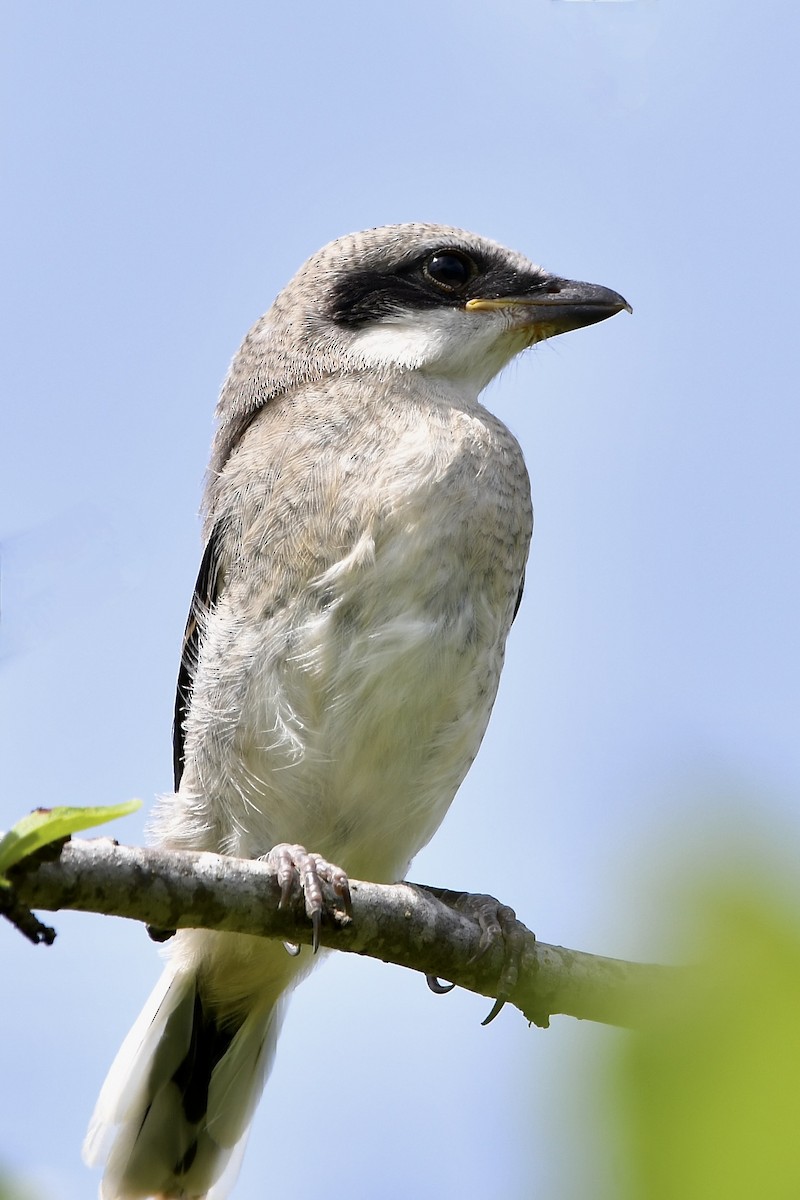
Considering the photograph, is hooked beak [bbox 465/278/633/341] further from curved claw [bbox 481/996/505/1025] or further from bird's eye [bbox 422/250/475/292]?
curved claw [bbox 481/996/505/1025]

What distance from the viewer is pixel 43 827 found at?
7.57ft

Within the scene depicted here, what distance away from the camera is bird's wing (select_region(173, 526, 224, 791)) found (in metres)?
5.54

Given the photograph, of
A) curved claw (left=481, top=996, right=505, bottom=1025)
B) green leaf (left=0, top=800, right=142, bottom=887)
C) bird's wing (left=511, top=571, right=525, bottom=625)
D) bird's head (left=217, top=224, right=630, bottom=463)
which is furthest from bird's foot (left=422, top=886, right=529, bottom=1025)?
bird's head (left=217, top=224, right=630, bottom=463)

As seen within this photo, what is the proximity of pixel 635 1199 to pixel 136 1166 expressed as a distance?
4903 mm

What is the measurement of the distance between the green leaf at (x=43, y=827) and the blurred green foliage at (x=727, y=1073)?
125 cm

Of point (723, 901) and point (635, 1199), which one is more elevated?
point (723, 901)

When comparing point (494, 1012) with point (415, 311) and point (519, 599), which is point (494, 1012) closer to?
point (519, 599)

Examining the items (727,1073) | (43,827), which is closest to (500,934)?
(43,827)

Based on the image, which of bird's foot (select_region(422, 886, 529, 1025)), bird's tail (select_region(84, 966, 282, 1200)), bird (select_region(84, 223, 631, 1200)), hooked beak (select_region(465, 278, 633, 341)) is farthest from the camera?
hooked beak (select_region(465, 278, 633, 341))

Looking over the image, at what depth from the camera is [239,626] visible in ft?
17.2

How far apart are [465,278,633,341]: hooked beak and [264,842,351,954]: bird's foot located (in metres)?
3.19

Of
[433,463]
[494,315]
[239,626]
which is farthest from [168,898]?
[494,315]

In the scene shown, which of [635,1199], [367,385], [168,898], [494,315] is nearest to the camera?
[635,1199]

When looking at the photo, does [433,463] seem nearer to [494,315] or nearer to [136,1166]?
[494,315]
